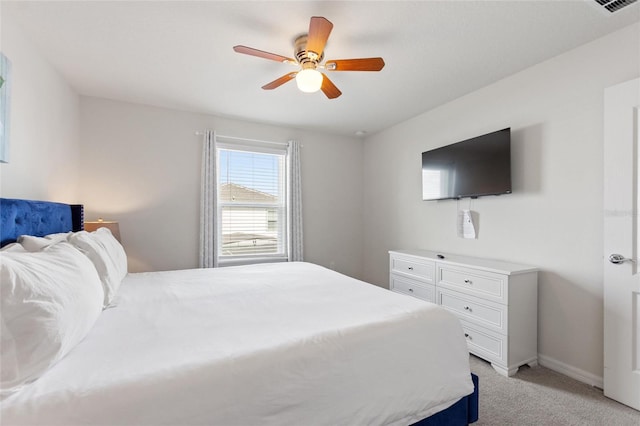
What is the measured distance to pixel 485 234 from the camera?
2.94m

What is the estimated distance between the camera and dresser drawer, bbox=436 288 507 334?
235 cm

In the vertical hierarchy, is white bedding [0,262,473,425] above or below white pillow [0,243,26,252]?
below

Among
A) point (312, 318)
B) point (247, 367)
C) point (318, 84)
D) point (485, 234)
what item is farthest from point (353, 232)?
point (247, 367)

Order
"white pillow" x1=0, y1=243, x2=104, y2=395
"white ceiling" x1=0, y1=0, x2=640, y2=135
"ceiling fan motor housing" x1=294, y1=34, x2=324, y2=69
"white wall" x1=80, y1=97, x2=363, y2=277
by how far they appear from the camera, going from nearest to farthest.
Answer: "white pillow" x1=0, y1=243, x2=104, y2=395 < "white ceiling" x1=0, y1=0, x2=640, y2=135 < "ceiling fan motor housing" x1=294, y1=34, x2=324, y2=69 < "white wall" x1=80, y1=97, x2=363, y2=277

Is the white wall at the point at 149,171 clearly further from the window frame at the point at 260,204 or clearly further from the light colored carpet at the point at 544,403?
the light colored carpet at the point at 544,403

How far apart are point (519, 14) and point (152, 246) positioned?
13.1ft

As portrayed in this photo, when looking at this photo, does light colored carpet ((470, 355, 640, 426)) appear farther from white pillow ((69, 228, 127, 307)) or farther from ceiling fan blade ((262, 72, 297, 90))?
ceiling fan blade ((262, 72, 297, 90))

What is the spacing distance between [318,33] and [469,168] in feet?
6.71

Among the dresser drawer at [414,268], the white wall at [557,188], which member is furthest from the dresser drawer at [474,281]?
the white wall at [557,188]

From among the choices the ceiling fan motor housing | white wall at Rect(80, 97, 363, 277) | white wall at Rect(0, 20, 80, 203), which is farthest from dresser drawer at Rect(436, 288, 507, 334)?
white wall at Rect(0, 20, 80, 203)

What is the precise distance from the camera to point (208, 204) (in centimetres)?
367

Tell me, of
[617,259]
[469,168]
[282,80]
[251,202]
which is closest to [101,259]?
[282,80]

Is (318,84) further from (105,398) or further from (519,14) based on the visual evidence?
(105,398)

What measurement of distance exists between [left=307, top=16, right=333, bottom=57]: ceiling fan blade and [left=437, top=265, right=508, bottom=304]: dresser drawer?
2195mm
